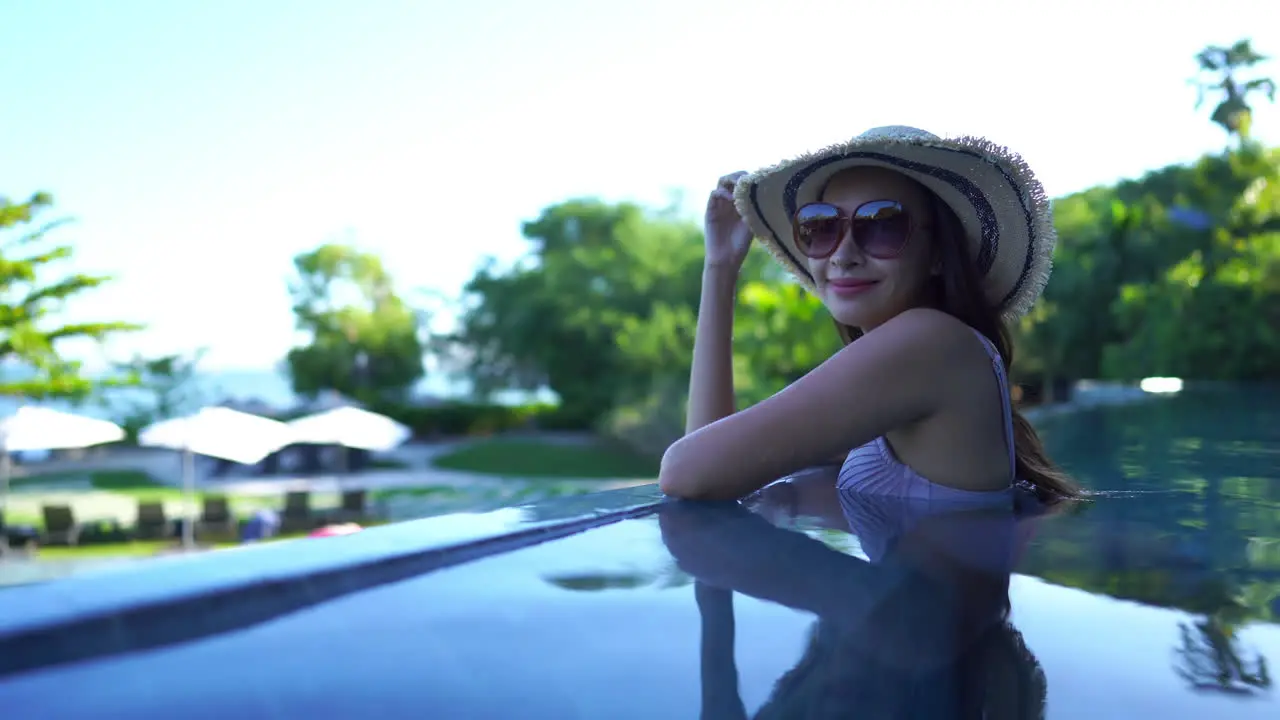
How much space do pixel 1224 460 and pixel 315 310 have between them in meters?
49.8

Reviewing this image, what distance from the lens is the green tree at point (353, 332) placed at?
47406mm

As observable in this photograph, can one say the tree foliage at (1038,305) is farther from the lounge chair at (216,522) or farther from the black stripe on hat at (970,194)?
the lounge chair at (216,522)

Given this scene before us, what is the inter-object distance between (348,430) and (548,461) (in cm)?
1241

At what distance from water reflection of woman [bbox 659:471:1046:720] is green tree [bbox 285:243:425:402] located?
46.5 m

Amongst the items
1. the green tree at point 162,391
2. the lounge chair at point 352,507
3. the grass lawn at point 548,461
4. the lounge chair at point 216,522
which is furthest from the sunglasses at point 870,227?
the green tree at point 162,391

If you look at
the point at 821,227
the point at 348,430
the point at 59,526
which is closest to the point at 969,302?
the point at 821,227

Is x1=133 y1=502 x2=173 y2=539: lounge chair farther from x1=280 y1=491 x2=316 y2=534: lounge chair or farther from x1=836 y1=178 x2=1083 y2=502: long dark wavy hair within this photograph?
x1=836 y1=178 x2=1083 y2=502: long dark wavy hair

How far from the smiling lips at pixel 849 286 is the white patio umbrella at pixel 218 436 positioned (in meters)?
16.6

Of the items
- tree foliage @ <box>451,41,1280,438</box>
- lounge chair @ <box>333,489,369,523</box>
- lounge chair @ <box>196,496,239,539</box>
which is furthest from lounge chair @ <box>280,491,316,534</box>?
tree foliage @ <box>451,41,1280,438</box>

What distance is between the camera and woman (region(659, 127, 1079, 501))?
60.8 inches

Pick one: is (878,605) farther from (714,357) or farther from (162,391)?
(162,391)

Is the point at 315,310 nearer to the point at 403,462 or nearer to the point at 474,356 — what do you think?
the point at 474,356

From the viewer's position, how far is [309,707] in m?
0.73

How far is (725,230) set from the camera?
2.15m
